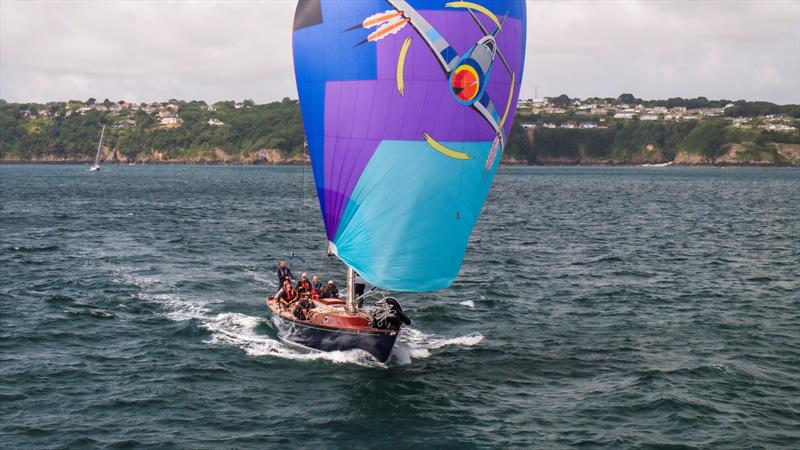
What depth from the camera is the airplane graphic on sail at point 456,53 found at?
2592 cm

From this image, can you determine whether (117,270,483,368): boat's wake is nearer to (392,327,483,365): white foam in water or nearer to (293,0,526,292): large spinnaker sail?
(392,327,483,365): white foam in water

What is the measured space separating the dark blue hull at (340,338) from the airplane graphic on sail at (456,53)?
269 inches

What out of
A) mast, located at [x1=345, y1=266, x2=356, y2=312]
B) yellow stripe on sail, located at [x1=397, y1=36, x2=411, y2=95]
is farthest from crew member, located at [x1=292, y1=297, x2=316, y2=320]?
yellow stripe on sail, located at [x1=397, y1=36, x2=411, y2=95]

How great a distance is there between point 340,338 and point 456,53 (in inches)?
424

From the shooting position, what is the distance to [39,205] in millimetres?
95750

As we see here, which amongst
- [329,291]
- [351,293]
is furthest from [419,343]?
[351,293]

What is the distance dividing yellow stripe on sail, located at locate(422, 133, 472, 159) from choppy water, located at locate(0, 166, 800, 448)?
302 inches

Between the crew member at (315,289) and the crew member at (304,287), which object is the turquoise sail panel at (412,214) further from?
the crew member at (304,287)

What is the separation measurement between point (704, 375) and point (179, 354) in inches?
759

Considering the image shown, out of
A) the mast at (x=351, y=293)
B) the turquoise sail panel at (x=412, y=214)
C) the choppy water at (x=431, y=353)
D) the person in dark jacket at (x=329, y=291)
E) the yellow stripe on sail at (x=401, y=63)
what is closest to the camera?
the choppy water at (x=431, y=353)

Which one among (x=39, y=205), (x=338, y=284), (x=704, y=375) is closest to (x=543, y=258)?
(x=338, y=284)

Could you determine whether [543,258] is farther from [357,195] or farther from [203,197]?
[203,197]

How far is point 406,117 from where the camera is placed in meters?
26.7

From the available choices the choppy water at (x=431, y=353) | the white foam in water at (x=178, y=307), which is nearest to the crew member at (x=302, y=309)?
the choppy water at (x=431, y=353)
